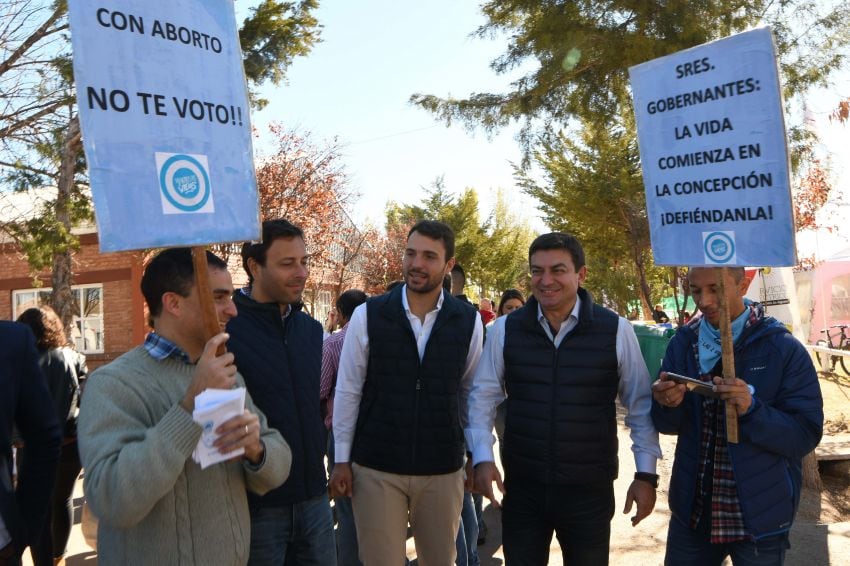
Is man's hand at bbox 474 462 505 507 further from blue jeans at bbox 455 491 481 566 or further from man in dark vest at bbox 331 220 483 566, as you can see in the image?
blue jeans at bbox 455 491 481 566

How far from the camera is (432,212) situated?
36156 mm

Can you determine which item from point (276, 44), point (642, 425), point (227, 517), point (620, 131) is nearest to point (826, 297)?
point (620, 131)

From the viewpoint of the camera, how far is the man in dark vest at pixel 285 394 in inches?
114

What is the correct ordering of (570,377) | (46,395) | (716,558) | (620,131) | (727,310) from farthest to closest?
(620,131)
(570,377)
(716,558)
(727,310)
(46,395)

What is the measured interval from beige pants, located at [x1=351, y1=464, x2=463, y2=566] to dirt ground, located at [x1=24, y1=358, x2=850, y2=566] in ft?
5.56

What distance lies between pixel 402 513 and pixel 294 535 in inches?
26.1

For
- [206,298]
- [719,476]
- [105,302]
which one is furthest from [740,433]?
[105,302]

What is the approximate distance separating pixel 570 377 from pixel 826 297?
60.0 feet

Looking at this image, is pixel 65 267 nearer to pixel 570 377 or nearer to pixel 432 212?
pixel 570 377

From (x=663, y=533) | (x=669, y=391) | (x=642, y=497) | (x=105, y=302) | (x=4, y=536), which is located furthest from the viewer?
(x=105, y=302)

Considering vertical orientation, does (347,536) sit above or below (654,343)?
above

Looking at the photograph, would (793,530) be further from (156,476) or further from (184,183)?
(184,183)

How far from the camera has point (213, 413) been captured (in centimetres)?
188

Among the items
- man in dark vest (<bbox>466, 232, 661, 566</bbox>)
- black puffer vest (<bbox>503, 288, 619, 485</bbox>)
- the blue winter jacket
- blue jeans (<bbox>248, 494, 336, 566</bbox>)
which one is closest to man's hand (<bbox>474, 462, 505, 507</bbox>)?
man in dark vest (<bbox>466, 232, 661, 566</bbox>)
